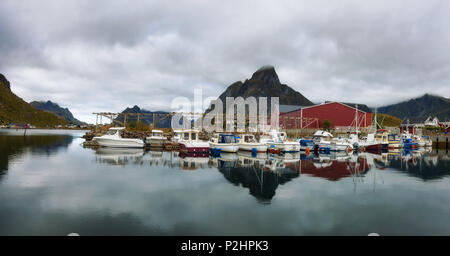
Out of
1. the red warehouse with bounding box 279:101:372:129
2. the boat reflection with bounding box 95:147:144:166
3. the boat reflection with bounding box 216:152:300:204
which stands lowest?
the boat reflection with bounding box 216:152:300:204

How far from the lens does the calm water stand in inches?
331

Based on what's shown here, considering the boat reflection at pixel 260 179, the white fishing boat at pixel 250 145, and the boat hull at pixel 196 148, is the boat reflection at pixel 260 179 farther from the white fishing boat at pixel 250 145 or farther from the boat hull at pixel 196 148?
the white fishing boat at pixel 250 145

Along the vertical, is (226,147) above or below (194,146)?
below

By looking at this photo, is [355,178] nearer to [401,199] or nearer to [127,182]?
[401,199]

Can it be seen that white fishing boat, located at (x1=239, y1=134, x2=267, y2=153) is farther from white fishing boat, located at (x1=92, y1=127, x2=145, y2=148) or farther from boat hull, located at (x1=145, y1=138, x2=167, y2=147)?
white fishing boat, located at (x1=92, y1=127, x2=145, y2=148)

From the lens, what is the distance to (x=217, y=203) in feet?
36.7

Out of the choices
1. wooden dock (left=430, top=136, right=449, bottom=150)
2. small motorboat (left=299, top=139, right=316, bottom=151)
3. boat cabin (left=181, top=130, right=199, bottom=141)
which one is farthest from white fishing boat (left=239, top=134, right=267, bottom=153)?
wooden dock (left=430, top=136, right=449, bottom=150)

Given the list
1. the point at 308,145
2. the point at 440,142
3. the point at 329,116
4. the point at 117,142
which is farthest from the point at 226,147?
the point at 440,142

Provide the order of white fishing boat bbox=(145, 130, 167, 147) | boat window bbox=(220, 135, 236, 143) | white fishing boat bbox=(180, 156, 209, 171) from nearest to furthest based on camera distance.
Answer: white fishing boat bbox=(180, 156, 209, 171) < boat window bbox=(220, 135, 236, 143) < white fishing boat bbox=(145, 130, 167, 147)

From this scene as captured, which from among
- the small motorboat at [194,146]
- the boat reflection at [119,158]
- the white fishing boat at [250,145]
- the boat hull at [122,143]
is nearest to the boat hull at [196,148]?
the small motorboat at [194,146]

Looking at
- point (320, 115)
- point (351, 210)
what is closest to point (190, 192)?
point (351, 210)

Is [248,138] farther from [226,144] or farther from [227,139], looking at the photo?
[226,144]
